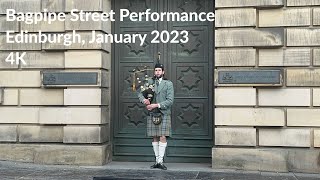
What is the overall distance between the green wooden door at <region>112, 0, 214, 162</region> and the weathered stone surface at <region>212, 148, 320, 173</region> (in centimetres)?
95

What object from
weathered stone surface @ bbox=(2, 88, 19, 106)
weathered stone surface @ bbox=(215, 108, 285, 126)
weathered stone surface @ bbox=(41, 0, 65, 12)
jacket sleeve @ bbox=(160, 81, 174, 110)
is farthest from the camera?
weathered stone surface @ bbox=(2, 88, 19, 106)

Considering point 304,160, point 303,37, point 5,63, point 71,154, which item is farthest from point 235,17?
point 5,63

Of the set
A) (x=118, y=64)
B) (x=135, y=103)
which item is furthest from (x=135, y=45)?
(x=135, y=103)

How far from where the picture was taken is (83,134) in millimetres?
11617

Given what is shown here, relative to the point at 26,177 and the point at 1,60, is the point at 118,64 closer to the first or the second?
the point at 1,60

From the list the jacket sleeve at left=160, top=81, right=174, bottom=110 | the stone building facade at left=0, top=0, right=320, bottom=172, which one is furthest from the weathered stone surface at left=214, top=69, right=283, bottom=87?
the jacket sleeve at left=160, top=81, right=174, bottom=110

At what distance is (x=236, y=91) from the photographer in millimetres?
11117

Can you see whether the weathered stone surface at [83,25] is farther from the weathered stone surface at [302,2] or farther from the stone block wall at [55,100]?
the weathered stone surface at [302,2]

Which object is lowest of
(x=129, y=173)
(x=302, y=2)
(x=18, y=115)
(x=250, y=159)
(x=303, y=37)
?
(x=129, y=173)

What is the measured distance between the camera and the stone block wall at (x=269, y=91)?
35.6 feet

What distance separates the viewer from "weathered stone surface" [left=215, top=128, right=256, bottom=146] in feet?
36.2

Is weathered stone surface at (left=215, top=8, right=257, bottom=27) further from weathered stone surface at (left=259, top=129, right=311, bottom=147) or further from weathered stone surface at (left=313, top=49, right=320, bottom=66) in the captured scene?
weathered stone surface at (left=259, top=129, right=311, bottom=147)

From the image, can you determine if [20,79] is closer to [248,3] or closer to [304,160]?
[248,3]

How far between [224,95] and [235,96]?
9.7 inches
